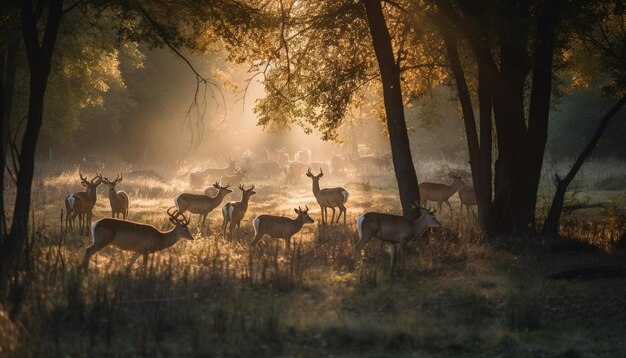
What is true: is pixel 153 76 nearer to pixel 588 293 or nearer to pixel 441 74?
pixel 441 74

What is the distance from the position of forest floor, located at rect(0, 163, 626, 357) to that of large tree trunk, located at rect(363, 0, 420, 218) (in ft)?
3.22

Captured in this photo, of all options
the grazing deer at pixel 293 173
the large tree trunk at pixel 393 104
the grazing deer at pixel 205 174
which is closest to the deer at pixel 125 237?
the large tree trunk at pixel 393 104

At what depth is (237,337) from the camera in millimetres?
7852

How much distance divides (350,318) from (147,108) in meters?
41.4

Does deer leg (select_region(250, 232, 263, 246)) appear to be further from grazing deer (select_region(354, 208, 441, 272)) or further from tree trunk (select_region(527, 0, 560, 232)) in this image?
tree trunk (select_region(527, 0, 560, 232))

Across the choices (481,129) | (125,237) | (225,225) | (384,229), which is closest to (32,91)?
(125,237)

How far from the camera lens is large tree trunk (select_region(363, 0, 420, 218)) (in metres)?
14.3

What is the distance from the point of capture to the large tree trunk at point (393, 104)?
14.3 meters

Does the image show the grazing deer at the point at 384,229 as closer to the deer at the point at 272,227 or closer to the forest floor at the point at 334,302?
the forest floor at the point at 334,302

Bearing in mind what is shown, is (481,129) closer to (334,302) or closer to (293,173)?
(334,302)

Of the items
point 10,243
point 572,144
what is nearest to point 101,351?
point 10,243

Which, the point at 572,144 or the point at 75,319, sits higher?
the point at 572,144

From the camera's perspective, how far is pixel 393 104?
47.5ft

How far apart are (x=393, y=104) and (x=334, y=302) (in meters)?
5.75
